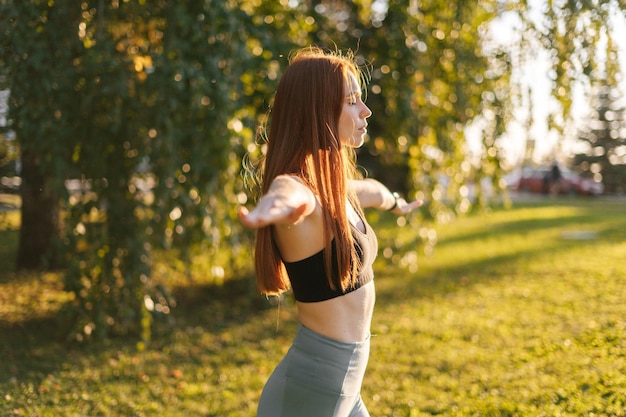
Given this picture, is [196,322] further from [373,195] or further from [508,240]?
[508,240]

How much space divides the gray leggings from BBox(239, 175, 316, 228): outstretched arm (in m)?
0.45

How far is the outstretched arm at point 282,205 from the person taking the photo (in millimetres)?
1595

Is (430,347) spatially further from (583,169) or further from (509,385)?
(583,169)

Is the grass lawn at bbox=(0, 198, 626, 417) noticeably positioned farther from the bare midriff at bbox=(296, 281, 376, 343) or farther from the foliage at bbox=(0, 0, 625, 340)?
the bare midriff at bbox=(296, 281, 376, 343)

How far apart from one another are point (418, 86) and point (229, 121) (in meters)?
2.88

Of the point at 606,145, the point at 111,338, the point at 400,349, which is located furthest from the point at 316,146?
the point at 606,145

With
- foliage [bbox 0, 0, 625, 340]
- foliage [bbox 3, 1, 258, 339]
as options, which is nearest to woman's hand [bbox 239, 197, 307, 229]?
foliage [bbox 0, 0, 625, 340]

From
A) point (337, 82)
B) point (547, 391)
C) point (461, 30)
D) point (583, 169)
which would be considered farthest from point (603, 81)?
point (583, 169)

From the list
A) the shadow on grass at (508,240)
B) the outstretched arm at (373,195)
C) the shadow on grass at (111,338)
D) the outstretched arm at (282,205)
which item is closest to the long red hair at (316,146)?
the outstretched arm at (282,205)

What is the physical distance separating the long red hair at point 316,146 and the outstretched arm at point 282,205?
0.12m

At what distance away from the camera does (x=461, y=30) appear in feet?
21.3

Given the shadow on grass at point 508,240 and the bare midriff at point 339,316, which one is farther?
the shadow on grass at point 508,240

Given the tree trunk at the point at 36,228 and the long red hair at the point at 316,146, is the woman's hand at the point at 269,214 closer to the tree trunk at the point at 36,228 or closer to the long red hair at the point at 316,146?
the long red hair at the point at 316,146

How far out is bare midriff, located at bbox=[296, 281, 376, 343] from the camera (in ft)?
6.94
